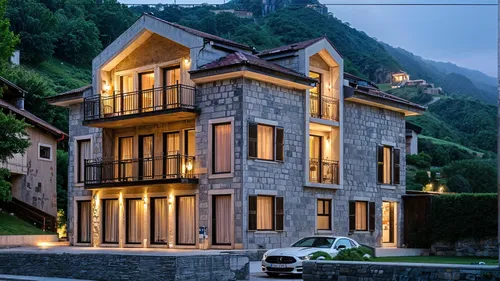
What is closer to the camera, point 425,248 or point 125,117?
point 125,117

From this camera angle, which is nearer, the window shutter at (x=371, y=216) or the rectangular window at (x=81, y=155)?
the rectangular window at (x=81, y=155)

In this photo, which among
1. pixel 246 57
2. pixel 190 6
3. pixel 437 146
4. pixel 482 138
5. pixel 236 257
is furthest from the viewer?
pixel 190 6

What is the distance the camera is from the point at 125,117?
3538 cm

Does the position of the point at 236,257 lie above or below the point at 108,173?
below

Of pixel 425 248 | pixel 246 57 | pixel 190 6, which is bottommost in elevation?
pixel 425 248

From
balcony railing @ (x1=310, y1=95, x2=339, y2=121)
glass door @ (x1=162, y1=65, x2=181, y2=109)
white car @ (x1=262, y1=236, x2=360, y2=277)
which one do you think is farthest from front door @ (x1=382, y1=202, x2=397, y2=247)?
white car @ (x1=262, y1=236, x2=360, y2=277)


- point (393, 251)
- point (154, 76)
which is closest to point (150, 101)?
point (154, 76)

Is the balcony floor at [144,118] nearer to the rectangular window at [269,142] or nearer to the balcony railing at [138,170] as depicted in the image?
the balcony railing at [138,170]

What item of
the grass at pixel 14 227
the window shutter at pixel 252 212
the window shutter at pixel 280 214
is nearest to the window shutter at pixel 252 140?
the window shutter at pixel 252 212

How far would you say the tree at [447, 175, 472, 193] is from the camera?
7638 cm

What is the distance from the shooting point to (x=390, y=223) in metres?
41.4

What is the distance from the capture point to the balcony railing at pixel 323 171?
120 feet

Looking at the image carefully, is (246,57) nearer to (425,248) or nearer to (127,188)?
(127,188)

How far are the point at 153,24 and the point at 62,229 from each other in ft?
60.4
